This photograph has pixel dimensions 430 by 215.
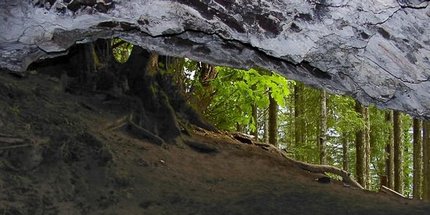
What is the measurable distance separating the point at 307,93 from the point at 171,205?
1279cm

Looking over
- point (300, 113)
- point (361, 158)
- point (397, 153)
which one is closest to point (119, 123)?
point (361, 158)

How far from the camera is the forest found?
10961 millimetres

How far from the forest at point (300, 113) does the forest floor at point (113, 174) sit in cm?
175

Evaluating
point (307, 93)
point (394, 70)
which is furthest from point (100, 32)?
point (307, 93)

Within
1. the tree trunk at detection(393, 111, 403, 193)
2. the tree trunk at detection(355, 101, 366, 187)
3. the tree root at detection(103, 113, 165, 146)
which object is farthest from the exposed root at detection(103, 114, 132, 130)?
the tree trunk at detection(393, 111, 403, 193)

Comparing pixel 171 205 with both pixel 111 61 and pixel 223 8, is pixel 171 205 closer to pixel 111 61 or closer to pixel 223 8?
pixel 111 61

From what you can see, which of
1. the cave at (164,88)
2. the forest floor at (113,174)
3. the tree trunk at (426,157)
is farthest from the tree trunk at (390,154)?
the forest floor at (113,174)

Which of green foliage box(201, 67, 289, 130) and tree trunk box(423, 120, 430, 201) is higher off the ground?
green foliage box(201, 67, 289, 130)

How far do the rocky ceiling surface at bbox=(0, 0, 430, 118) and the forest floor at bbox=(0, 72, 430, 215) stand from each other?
3201 mm

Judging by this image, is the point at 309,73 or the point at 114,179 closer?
the point at 309,73

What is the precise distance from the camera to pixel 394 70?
2.87 metres

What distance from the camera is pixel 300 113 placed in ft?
62.7

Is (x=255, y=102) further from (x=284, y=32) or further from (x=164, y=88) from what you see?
(x=284, y=32)

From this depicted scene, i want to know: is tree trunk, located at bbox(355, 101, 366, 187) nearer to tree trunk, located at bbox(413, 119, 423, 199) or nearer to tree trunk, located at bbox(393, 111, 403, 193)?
tree trunk, located at bbox(393, 111, 403, 193)
